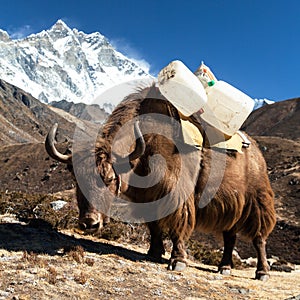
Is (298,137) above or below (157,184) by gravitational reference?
above

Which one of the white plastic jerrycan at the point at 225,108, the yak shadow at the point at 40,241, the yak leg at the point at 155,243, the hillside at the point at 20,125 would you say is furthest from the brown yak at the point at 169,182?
the hillside at the point at 20,125

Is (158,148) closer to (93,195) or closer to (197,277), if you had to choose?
(93,195)

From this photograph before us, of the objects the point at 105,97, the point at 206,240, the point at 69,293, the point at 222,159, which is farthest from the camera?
the point at 206,240

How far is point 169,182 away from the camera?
Answer: 7172 mm

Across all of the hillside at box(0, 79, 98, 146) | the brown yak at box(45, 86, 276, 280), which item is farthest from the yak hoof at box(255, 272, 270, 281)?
the hillside at box(0, 79, 98, 146)

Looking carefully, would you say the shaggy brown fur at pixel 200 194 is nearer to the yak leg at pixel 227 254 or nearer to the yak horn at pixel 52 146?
the yak leg at pixel 227 254

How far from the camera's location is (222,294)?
633cm

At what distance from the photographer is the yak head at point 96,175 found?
20.2 ft

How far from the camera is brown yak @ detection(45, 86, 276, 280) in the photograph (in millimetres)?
6414

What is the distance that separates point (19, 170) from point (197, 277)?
71339 mm

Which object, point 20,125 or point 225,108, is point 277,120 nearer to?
point 20,125

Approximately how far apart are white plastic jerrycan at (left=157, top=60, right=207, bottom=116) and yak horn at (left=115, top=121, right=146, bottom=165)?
128 cm

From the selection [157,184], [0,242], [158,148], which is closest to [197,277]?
[157,184]

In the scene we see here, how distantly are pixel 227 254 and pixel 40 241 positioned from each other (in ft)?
13.2
